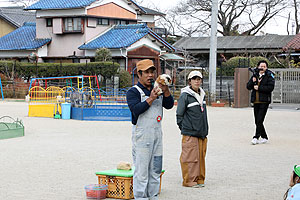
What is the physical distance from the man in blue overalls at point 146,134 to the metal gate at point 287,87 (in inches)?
793

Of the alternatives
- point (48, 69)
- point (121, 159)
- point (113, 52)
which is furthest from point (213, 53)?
point (121, 159)

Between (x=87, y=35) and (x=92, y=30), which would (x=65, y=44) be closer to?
(x=87, y=35)

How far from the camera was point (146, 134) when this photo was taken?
6371mm

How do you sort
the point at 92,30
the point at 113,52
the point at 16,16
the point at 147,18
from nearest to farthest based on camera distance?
1. the point at 113,52
2. the point at 92,30
3. the point at 147,18
4. the point at 16,16

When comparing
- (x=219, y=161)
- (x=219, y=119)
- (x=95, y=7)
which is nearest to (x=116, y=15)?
(x=95, y=7)

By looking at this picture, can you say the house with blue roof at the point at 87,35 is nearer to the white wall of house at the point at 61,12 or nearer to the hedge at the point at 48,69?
the white wall of house at the point at 61,12

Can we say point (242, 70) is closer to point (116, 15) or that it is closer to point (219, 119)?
point (219, 119)

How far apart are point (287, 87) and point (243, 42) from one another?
819 inches

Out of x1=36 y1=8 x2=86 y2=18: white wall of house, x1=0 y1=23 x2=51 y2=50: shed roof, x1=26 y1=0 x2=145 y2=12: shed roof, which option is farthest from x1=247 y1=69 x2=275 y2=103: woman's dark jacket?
x1=0 y1=23 x2=51 y2=50: shed roof

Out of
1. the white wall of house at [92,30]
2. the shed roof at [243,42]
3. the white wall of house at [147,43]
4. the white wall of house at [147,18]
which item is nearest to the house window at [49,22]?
the white wall of house at [92,30]

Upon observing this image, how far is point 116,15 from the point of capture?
41.7 metres

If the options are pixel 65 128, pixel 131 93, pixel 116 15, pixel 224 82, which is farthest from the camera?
pixel 116 15

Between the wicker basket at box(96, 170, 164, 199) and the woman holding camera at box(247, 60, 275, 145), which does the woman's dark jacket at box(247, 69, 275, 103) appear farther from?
the wicker basket at box(96, 170, 164, 199)

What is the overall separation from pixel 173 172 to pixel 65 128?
7.93 meters
